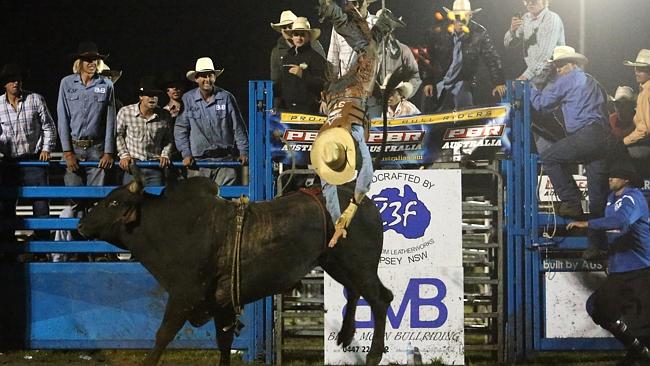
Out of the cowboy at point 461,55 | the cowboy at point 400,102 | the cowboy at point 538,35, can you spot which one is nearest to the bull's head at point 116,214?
the cowboy at point 400,102

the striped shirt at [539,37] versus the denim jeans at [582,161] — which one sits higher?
the striped shirt at [539,37]

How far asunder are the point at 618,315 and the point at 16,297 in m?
4.88

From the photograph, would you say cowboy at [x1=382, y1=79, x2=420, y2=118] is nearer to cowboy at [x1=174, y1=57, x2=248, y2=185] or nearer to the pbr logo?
the pbr logo

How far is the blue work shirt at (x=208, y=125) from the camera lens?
28.6 ft

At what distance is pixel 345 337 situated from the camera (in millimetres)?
7508

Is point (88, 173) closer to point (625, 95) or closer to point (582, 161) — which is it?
point (582, 161)

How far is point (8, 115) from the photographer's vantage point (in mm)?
8844

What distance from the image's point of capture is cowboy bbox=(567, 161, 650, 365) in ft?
26.3

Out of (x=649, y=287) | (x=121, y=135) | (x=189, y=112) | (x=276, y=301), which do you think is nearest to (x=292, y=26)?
(x=189, y=112)

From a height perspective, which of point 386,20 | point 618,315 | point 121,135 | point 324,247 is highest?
point 386,20

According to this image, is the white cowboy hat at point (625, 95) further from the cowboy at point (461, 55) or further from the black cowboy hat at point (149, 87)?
the black cowboy hat at point (149, 87)

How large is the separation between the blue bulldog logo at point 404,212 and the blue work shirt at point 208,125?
51.2 inches

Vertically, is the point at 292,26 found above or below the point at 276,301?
above

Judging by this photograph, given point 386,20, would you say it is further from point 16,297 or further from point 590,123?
point 16,297
